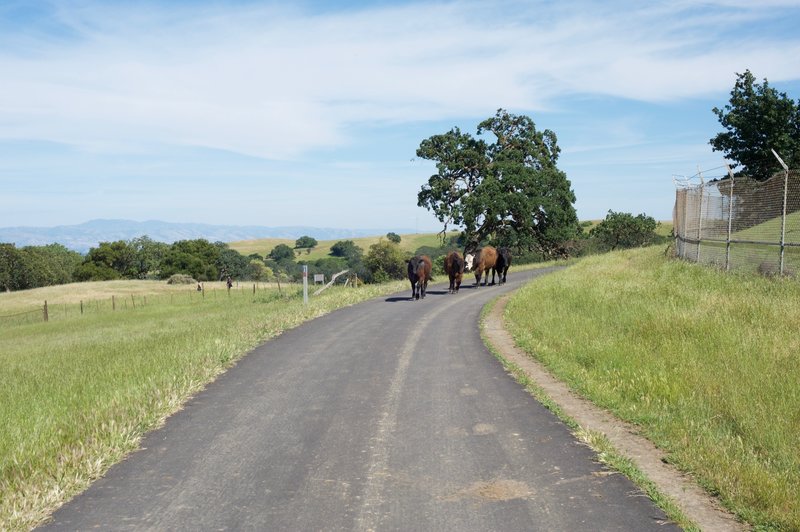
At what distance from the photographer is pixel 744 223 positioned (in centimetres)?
1830

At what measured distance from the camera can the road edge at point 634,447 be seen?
206 inches

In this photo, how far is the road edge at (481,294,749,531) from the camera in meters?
5.22

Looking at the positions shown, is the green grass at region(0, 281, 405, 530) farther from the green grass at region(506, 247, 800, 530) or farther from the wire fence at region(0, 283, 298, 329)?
the wire fence at region(0, 283, 298, 329)

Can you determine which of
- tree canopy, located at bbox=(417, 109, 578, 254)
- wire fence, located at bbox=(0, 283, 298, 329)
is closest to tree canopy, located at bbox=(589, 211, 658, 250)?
tree canopy, located at bbox=(417, 109, 578, 254)

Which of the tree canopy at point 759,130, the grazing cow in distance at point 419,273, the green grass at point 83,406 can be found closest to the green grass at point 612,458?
the green grass at point 83,406

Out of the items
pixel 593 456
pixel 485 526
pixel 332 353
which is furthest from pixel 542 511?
pixel 332 353

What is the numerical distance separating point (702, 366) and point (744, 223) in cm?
1059

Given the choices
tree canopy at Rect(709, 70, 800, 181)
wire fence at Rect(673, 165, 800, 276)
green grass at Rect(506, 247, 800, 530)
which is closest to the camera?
green grass at Rect(506, 247, 800, 530)

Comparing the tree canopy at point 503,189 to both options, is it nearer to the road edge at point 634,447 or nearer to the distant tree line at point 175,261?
the distant tree line at point 175,261

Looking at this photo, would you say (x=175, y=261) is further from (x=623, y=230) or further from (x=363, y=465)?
(x=363, y=465)

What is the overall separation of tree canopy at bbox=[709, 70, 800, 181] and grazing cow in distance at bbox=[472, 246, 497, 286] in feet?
80.3

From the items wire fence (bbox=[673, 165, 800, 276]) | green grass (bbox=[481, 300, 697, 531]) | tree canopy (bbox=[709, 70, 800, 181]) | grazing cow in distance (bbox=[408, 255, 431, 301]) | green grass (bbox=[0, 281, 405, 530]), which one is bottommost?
green grass (bbox=[0, 281, 405, 530])

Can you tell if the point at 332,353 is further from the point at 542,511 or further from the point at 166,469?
the point at 542,511

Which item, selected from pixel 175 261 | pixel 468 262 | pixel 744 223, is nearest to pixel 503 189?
pixel 468 262
